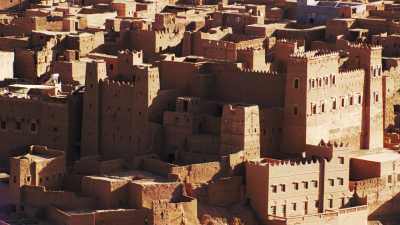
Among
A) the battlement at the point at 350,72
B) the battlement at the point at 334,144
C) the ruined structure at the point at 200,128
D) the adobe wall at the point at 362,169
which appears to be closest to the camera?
the ruined structure at the point at 200,128

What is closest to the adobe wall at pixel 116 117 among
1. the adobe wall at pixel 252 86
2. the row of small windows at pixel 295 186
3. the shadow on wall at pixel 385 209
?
the adobe wall at pixel 252 86

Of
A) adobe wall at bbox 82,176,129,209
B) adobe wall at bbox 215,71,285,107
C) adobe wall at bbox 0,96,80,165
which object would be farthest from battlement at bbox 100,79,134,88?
adobe wall at bbox 82,176,129,209

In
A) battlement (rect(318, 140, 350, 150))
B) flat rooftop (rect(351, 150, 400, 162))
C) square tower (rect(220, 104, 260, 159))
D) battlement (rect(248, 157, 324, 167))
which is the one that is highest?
square tower (rect(220, 104, 260, 159))

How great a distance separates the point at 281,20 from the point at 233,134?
723 inches

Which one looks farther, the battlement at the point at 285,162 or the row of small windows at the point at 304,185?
the battlement at the point at 285,162

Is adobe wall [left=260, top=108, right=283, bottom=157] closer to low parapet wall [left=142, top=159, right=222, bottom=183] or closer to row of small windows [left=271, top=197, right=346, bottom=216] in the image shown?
low parapet wall [left=142, top=159, right=222, bottom=183]

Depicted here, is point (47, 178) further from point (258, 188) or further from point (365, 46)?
point (365, 46)

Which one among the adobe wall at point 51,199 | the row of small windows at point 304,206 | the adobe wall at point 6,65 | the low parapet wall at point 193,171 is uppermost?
the adobe wall at point 6,65

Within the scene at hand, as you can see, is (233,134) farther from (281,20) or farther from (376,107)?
(281,20)

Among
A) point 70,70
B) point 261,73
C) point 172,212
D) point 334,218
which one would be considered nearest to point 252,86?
point 261,73

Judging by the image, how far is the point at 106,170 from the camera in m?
61.4

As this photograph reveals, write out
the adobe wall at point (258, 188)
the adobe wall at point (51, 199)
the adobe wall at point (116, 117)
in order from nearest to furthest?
the adobe wall at point (51, 199) < the adobe wall at point (258, 188) < the adobe wall at point (116, 117)

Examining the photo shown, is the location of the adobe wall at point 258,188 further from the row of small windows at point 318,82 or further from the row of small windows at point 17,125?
the row of small windows at point 17,125

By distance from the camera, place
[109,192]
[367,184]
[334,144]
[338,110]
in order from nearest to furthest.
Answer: [109,192] → [367,184] → [334,144] → [338,110]
